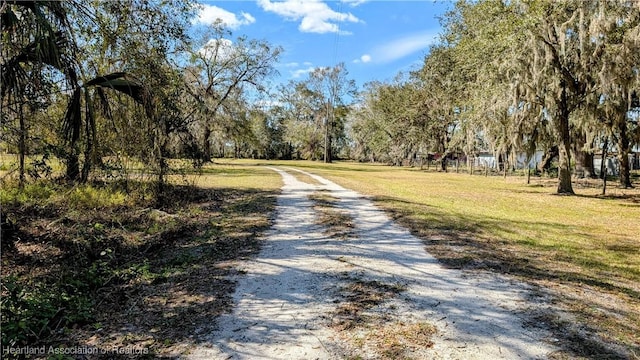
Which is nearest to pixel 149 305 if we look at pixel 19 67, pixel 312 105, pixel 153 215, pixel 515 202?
pixel 19 67

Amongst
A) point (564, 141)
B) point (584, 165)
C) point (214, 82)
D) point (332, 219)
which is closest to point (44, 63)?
point (332, 219)

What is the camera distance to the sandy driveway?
9.46ft

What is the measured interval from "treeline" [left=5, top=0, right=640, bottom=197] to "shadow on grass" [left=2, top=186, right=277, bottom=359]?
1.14 m

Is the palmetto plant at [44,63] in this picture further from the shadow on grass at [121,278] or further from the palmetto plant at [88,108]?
the shadow on grass at [121,278]

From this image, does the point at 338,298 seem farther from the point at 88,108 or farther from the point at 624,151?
the point at 624,151

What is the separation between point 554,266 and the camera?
5.19 meters

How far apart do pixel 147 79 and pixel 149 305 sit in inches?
170

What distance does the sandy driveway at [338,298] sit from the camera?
2.88 m

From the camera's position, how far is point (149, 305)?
3.73 metres

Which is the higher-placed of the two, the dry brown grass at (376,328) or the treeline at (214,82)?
the treeline at (214,82)

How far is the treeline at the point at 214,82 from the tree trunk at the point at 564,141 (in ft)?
0.17

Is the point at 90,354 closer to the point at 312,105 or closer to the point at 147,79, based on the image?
the point at 147,79

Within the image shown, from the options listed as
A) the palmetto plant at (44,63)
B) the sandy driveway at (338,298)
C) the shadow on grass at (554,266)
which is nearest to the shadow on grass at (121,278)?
the sandy driveway at (338,298)

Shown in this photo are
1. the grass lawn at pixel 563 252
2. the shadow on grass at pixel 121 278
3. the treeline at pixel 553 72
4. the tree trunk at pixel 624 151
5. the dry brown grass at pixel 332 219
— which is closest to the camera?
the shadow on grass at pixel 121 278
